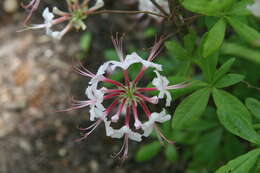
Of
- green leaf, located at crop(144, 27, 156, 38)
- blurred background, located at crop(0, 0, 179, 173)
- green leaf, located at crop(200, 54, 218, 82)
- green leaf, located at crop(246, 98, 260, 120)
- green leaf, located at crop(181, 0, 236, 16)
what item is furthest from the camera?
green leaf, located at crop(144, 27, 156, 38)

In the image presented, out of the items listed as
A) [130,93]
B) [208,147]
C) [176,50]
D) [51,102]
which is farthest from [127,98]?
[51,102]

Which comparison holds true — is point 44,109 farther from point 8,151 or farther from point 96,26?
point 96,26

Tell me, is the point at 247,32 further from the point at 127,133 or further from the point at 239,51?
the point at 127,133

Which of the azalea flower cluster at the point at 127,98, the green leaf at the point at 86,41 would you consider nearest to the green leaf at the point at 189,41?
the azalea flower cluster at the point at 127,98

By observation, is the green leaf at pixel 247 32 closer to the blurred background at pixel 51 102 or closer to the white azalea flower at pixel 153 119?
the white azalea flower at pixel 153 119

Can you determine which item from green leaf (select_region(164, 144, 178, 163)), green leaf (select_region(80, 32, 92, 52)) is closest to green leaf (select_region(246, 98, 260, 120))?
green leaf (select_region(164, 144, 178, 163))

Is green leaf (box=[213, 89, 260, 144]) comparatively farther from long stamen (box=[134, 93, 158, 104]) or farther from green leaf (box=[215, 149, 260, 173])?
long stamen (box=[134, 93, 158, 104])

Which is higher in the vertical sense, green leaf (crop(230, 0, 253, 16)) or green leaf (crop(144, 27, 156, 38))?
green leaf (crop(230, 0, 253, 16))
